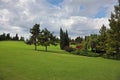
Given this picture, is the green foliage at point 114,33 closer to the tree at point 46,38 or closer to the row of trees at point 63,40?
the tree at point 46,38

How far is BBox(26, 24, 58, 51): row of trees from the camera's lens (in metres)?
66.8

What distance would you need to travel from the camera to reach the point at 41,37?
2625 inches

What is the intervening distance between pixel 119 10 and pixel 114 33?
5.79 metres

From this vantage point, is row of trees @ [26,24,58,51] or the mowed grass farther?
row of trees @ [26,24,58,51]

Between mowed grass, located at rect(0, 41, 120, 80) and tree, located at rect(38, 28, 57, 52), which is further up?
tree, located at rect(38, 28, 57, 52)

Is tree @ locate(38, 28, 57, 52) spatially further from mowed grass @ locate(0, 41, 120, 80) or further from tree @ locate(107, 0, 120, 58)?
mowed grass @ locate(0, 41, 120, 80)

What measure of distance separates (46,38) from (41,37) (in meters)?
1.71

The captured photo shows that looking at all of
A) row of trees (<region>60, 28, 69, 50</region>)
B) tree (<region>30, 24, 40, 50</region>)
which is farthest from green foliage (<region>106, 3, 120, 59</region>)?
row of trees (<region>60, 28, 69, 50</region>)

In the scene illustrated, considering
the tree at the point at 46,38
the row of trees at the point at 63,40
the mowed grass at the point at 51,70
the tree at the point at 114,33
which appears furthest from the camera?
the row of trees at the point at 63,40

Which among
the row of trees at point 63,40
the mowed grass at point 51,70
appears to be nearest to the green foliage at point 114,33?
the mowed grass at point 51,70

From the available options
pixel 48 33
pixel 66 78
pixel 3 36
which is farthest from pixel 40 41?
pixel 3 36

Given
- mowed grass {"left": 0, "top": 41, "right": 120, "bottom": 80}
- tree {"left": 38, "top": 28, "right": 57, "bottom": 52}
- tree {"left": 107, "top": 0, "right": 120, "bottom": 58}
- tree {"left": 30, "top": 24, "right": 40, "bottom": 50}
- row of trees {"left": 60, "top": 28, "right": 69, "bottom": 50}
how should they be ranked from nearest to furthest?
mowed grass {"left": 0, "top": 41, "right": 120, "bottom": 80} < tree {"left": 107, "top": 0, "right": 120, "bottom": 58} < tree {"left": 38, "top": 28, "right": 57, "bottom": 52} < tree {"left": 30, "top": 24, "right": 40, "bottom": 50} < row of trees {"left": 60, "top": 28, "right": 69, "bottom": 50}

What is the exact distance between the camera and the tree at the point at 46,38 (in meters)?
66.6

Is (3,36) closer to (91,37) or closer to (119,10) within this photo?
(91,37)
